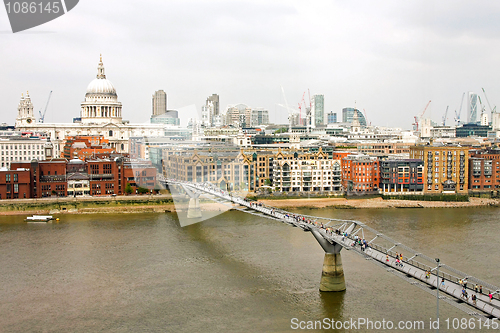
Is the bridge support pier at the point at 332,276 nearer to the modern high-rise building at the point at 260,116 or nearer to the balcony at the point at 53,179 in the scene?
the balcony at the point at 53,179

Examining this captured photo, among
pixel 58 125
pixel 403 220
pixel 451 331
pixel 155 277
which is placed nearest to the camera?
pixel 451 331

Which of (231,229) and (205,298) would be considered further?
(231,229)

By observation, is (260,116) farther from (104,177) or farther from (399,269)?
(399,269)

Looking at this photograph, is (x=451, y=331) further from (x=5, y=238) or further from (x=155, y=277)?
(x=5, y=238)

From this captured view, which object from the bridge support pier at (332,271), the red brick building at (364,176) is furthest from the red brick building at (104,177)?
the bridge support pier at (332,271)

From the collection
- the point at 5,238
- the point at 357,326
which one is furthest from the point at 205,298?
the point at 5,238

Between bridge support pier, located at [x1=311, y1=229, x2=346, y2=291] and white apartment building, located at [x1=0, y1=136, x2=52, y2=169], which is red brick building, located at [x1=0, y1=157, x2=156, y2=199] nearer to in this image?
white apartment building, located at [x1=0, y1=136, x2=52, y2=169]

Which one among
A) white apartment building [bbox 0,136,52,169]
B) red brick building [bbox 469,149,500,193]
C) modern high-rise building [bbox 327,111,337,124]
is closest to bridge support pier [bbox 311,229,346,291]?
red brick building [bbox 469,149,500,193]
